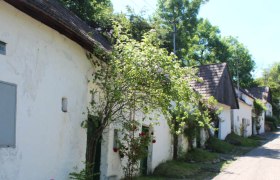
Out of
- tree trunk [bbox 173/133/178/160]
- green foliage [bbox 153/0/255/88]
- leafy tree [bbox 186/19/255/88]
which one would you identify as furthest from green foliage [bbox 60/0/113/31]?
leafy tree [bbox 186/19/255/88]

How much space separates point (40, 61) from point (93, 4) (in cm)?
1287

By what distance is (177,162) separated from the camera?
1723 centimetres

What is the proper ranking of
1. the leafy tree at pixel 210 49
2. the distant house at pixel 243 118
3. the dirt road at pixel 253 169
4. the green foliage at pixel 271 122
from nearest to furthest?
the dirt road at pixel 253 169
the distant house at pixel 243 118
the leafy tree at pixel 210 49
the green foliage at pixel 271 122

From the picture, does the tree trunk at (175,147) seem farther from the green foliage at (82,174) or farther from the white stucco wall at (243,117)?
the white stucco wall at (243,117)

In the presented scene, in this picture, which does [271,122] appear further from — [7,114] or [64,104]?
[7,114]

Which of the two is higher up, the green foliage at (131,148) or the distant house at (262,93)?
the distant house at (262,93)

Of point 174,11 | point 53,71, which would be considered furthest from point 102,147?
point 174,11

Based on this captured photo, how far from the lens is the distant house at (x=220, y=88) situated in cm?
2719

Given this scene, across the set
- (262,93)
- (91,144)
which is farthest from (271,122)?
(91,144)

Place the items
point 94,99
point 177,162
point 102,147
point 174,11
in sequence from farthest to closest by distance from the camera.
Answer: point 174,11
point 177,162
point 102,147
point 94,99

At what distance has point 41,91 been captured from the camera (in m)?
7.74

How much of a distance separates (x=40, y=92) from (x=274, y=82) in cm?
6396

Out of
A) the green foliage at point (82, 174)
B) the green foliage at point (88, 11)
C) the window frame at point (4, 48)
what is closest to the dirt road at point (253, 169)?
the green foliage at point (82, 174)

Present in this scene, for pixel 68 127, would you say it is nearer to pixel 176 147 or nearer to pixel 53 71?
pixel 53 71
